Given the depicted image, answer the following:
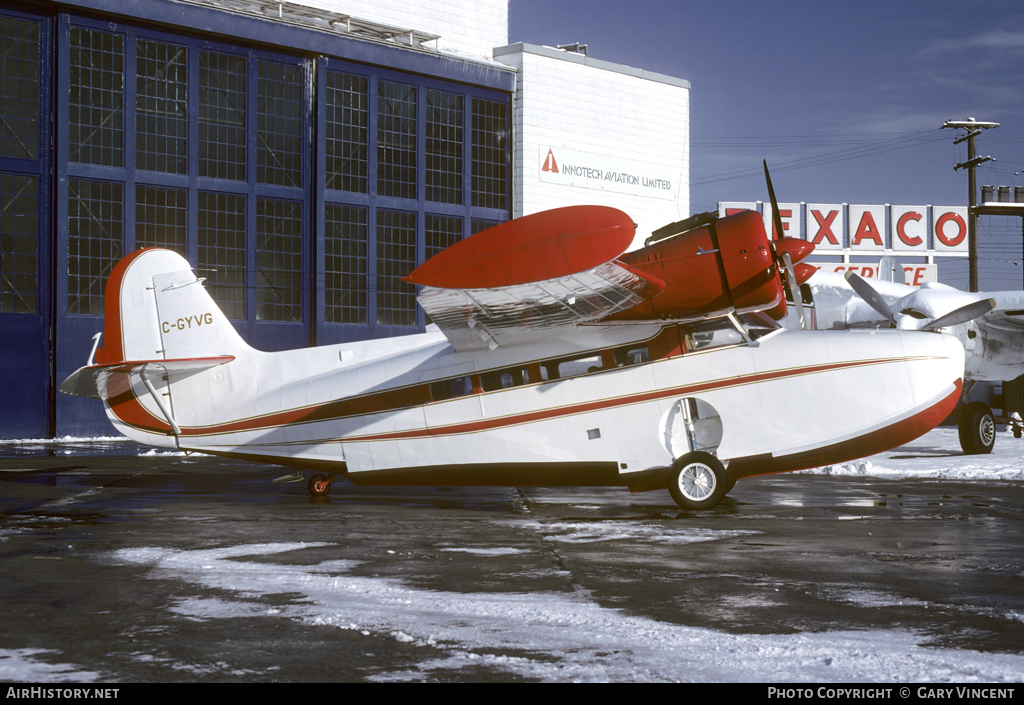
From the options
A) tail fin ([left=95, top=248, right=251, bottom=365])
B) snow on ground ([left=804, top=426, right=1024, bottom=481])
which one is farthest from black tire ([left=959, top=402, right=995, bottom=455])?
tail fin ([left=95, top=248, right=251, bottom=365])

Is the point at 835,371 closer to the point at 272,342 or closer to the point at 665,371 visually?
the point at 665,371

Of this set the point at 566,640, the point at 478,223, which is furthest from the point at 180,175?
the point at 566,640

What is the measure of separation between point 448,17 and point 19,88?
18.1m

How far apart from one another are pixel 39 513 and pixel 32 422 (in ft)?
65.6

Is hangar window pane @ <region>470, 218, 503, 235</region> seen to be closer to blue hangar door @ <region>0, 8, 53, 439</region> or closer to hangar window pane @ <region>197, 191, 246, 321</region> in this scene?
hangar window pane @ <region>197, 191, 246, 321</region>

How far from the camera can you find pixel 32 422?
30.0 metres

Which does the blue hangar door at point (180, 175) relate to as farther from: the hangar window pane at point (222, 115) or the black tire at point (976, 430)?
the black tire at point (976, 430)

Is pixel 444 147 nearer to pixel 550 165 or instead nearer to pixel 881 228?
pixel 550 165

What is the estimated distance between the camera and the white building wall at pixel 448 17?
38.5 meters

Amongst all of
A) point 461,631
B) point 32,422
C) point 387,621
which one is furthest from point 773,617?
point 32,422

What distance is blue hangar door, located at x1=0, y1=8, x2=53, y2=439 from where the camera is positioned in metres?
29.5

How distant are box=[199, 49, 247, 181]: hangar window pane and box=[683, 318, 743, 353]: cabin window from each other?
24.9 metres

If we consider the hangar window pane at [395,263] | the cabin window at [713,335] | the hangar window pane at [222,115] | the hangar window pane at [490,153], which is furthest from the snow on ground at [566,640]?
the hangar window pane at [490,153]

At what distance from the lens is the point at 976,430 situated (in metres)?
22.3
